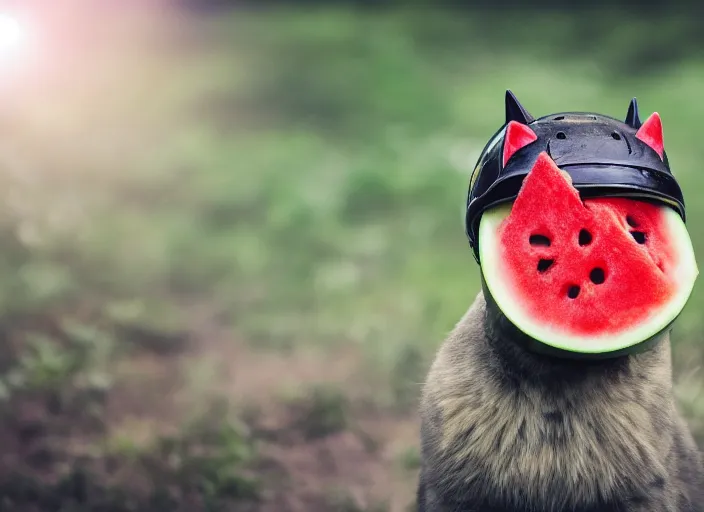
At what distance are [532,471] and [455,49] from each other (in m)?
6.71

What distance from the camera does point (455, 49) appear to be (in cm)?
830

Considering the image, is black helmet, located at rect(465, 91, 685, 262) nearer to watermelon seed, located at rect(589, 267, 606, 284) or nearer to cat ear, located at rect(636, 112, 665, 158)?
cat ear, located at rect(636, 112, 665, 158)

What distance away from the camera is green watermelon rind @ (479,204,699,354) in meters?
1.84

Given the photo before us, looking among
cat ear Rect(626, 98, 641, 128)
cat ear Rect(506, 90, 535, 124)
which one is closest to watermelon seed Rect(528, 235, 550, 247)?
cat ear Rect(506, 90, 535, 124)

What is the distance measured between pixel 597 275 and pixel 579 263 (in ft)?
0.17

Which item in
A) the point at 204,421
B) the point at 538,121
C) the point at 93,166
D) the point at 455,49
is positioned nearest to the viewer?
the point at 538,121

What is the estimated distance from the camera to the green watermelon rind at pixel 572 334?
184cm

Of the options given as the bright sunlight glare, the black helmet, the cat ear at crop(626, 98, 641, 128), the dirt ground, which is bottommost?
the dirt ground

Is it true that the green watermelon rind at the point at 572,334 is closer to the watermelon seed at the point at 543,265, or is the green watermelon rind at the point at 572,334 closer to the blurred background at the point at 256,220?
the watermelon seed at the point at 543,265

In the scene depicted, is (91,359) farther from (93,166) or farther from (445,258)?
(93,166)

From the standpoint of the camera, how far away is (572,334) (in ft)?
6.05

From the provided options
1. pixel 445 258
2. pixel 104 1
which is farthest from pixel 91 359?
pixel 104 1

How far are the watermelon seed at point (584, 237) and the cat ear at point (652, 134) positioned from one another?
0.31 meters

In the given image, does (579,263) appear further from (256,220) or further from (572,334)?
(256,220)
